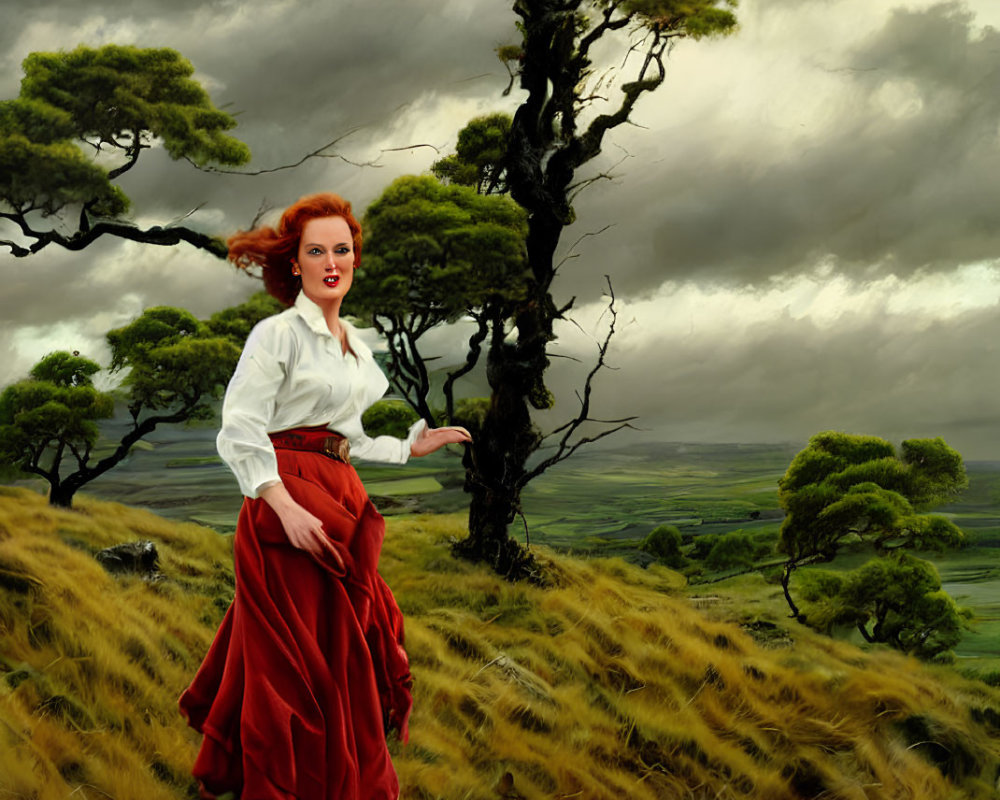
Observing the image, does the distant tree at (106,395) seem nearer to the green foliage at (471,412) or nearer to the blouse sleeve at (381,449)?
the green foliage at (471,412)

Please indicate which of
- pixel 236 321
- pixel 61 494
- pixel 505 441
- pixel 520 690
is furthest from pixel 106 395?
pixel 520 690

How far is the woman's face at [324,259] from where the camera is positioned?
3061 mm

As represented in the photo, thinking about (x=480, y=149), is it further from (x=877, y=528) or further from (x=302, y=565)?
(x=302, y=565)

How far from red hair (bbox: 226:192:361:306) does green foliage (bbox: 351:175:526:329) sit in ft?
12.2

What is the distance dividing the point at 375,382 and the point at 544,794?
2.57 metres

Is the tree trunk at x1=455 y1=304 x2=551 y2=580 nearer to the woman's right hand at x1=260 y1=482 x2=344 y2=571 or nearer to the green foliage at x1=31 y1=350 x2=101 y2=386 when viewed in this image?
the green foliage at x1=31 y1=350 x2=101 y2=386

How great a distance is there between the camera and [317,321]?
298 centimetres

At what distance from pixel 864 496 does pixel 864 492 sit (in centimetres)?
11

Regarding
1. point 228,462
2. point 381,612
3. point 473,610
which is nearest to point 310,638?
point 381,612

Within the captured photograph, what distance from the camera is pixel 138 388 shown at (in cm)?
812

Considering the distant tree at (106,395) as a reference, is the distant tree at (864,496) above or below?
below

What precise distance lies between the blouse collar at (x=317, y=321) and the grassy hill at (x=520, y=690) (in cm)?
199

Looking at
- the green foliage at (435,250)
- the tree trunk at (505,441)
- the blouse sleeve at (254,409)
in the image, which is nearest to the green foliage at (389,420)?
the tree trunk at (505,441)

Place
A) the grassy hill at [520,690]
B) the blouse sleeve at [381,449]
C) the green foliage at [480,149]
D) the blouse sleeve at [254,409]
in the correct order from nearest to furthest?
1. the blouse sleeve at [254,409]
2. the blouse sleeve at [381,449]
3. the grassy hill at [520,690]
4. the green foliage at [480,149]
